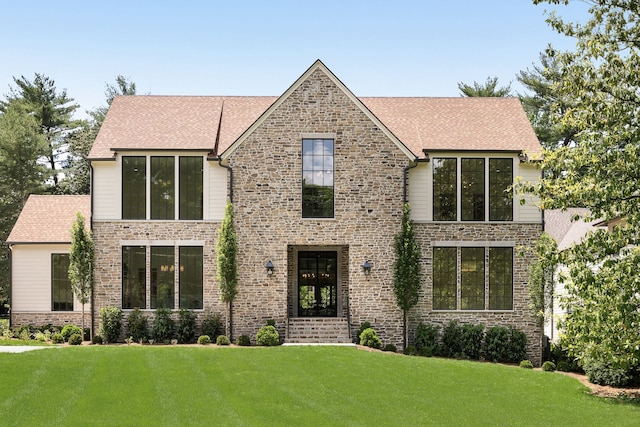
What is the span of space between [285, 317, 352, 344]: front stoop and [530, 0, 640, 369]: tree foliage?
11992mm

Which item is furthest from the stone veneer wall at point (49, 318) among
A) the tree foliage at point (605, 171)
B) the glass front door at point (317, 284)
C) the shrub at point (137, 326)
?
the tree foliage at point (605, 171)

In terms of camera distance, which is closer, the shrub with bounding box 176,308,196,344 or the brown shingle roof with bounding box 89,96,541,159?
the shrub with bounding box 176,308,196,344

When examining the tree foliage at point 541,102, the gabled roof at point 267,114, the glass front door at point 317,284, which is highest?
the tree foliage at point 541,102

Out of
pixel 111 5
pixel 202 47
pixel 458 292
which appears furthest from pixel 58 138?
pixel 458 292

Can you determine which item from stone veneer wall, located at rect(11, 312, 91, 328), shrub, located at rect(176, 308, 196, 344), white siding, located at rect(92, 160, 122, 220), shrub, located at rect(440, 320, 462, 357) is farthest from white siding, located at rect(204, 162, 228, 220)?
shrub, located at rect(440, 320, 462, 357)

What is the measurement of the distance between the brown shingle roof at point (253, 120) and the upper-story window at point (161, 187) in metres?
0.62

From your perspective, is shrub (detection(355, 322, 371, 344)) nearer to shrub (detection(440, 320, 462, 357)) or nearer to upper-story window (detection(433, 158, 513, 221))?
shrub (detection(440, 320, 462, 357))

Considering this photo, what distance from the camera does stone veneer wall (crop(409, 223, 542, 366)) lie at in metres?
25.6

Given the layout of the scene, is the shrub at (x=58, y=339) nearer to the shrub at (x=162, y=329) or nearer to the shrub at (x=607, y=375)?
the shrub at (x=162, y=329)

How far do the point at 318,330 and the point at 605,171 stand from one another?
46.6ft

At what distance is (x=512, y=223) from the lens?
26.0 metres

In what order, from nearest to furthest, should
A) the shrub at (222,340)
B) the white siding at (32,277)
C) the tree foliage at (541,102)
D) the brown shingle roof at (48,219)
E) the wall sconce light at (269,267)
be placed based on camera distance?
the shrub at (222,340), the wall sconce light at (269,267), the white siding at (32,277), the brown shingle roof at (48,219), the tree foliage at (541,102)

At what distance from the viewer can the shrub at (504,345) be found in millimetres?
24906

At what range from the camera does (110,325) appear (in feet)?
81.9
